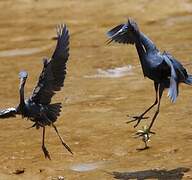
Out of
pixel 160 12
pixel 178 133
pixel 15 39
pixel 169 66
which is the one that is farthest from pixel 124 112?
pixel 160 12

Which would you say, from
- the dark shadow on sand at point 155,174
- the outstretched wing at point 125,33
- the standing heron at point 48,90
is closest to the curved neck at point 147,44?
the outstretched wing at point 125,33

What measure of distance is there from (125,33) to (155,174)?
1463mm

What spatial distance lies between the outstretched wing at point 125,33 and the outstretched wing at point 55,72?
70 cm

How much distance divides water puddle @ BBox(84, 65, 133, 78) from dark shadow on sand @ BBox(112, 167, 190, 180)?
493 centimetres

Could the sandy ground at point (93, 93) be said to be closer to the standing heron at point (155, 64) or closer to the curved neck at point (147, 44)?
the standing heron at point (155, 64)

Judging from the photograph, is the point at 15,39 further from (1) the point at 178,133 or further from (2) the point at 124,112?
(1) the point at 178,133

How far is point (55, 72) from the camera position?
723 cm

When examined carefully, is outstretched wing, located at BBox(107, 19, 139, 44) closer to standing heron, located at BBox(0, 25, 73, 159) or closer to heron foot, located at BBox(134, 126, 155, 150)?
standing heron, located at BBox(0, 25, 73, 159)

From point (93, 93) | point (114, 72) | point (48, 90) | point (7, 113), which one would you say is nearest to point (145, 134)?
point (48, 90)

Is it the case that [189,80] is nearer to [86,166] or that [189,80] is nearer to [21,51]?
[86,166]

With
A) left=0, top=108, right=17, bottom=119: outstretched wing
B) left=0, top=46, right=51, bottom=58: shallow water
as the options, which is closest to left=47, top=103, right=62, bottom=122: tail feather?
left=0, top=108, right=17, bottom=119: outstretched wing

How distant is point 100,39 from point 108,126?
6.43 m

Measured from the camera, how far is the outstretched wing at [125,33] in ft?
24.9

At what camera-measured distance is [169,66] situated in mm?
7336
